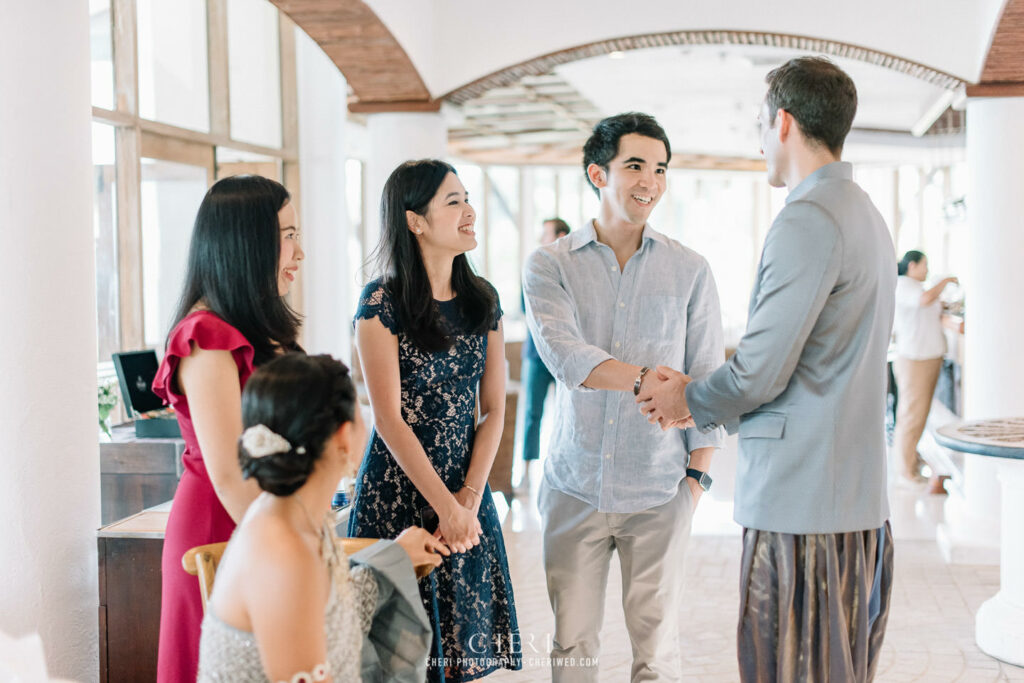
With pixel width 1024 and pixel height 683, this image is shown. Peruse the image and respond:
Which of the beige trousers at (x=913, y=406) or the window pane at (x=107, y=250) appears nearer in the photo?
the window pane at (x=107, y=250)

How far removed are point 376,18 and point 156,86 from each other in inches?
69.8

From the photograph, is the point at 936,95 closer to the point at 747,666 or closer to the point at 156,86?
the point at 156,86

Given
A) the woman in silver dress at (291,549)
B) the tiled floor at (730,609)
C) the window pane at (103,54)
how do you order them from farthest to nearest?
the window pane at (103,54), the tiled floor at (730,609), the woman in silver dress at (291,549)

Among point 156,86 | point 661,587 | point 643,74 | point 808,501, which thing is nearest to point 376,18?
point 156,86

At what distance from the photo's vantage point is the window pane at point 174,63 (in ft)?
19.2

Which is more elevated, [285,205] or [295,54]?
[295,54]

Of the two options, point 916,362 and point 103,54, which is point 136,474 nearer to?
point 103,54

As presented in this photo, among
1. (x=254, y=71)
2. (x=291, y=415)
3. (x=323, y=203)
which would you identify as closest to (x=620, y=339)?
(x=291, y=415)

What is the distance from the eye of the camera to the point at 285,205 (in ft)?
6.90

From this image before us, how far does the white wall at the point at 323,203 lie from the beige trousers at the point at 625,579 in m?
4.54

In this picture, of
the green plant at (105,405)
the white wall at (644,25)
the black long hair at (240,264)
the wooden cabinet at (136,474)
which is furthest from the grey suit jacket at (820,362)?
the white wall at (644,25)

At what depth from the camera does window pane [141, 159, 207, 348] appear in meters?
6.05

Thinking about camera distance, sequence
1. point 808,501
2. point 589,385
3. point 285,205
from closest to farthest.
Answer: point 808,501
point 285,205
point 589,385

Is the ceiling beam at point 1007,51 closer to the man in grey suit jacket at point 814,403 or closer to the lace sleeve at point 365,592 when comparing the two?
the man in grey suit jacket at point 814,403
